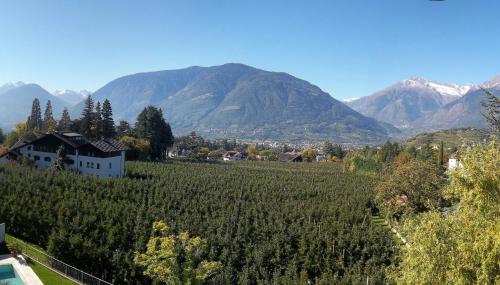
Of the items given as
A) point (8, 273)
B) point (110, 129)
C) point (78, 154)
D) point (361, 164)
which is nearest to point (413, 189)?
point (8, 273)

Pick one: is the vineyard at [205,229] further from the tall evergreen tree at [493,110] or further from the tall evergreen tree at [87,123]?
the tall evergreen tree at [87,123]

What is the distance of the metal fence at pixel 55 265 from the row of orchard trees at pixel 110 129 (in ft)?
213

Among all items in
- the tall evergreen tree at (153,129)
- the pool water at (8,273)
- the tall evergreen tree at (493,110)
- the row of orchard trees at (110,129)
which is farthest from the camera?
the tall evergreen tree at (153,129)

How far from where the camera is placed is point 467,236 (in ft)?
41.4

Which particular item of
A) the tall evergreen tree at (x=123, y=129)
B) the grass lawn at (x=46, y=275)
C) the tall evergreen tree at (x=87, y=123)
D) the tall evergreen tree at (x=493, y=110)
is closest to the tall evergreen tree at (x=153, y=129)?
the tall evergreen tree at (x=123, y=129)

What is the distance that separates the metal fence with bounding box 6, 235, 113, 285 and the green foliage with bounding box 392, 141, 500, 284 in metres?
16.2

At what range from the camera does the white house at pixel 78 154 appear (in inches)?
2400

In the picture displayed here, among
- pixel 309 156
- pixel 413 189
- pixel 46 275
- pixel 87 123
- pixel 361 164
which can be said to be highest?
pixel 87 123

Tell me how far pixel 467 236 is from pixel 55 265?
22.6 meters

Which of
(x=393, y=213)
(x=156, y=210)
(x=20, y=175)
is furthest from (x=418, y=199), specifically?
(x=20, y=175)

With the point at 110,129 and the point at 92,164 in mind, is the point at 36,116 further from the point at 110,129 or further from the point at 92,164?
the point at 92,164

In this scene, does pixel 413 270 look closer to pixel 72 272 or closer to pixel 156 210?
pixel 72 272

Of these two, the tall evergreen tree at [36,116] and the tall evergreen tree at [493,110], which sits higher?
the tall evergreen tree at [36,116]

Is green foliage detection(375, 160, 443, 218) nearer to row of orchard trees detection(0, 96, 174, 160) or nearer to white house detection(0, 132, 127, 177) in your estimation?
white house detection(0, 132, 127, 177)
